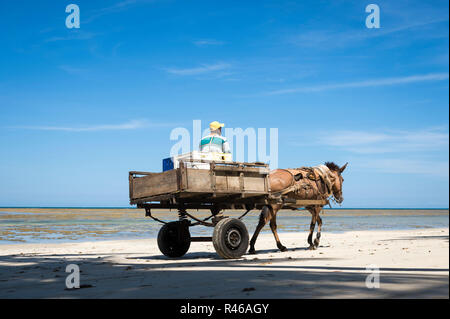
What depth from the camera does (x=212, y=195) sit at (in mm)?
11062

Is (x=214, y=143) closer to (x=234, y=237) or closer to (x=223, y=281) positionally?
(x=234, y=237)

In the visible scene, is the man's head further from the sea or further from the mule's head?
the sea

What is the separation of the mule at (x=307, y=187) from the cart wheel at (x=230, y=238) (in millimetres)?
1471

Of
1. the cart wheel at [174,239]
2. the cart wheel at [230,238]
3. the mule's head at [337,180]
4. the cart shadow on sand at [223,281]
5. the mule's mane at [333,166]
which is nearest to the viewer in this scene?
the cart shadow on sand at [223,281]

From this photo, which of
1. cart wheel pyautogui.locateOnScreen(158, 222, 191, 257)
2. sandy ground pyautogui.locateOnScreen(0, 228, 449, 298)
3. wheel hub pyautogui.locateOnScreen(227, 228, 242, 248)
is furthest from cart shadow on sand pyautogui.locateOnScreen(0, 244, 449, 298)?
cart wheel pyautogui.locateOnScreen(158, 222, 191, 257)

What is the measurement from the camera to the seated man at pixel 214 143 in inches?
470

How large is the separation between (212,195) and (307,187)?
14.0ft

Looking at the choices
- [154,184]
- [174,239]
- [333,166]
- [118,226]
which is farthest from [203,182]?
[118,226]

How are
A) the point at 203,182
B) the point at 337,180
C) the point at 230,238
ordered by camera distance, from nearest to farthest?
1. the point at 203,182
2. the point at 230,238
3. the point at 337,180

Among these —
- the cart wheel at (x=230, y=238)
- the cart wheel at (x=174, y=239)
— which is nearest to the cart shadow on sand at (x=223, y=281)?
the cart wheel at (x=230, y=238)

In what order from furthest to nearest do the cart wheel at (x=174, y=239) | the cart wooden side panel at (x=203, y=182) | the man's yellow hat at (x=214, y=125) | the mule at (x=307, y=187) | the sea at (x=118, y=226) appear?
the sea at (x=118, y=226) → the mule at (x=307, y=187) → the cart wheel at (x=174, y=239) → the man's yellow hat at (x=214, y=125) → the cart wooden side panel at (x=203, y=182)

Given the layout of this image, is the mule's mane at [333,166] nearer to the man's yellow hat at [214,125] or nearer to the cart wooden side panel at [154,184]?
the man's yellow hat at [214,125]
